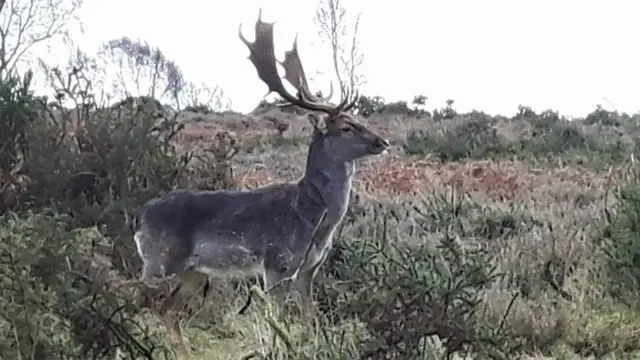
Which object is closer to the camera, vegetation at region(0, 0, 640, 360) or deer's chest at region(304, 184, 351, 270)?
vegetation at region(0, 0, 640, 360)

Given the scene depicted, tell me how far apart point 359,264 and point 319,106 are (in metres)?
2.48

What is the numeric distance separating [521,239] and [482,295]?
8.53ft

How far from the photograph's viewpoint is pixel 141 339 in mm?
5855

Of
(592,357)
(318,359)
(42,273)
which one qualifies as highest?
(42,273)

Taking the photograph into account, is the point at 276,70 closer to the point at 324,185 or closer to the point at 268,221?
the point at 324,185

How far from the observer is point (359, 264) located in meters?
6.28

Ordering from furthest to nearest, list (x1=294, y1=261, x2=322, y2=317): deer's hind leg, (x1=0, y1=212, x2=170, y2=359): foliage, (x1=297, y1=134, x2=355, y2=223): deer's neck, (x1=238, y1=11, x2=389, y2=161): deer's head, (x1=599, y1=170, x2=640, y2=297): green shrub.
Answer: (x1=238, y1=11, x2=389, y2=161): deer's head
(x1=297, y1=134, x2=355, y2=223): deer's neck
(x1=599, y1=170, x2=640, y2=297): green shrub
(x1=294, y1=261, x2=322, y2=317): deer's hind leg
(x1=0, y1=212, x2=170, y2=359): foliage

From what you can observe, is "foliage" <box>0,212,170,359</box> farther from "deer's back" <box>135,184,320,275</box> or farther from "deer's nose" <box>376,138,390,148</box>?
"deer's nose" <box>376,138,390,148</box>

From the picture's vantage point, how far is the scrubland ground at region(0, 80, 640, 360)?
5523 millimetres

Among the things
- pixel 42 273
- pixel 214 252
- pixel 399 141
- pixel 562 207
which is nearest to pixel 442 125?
pixel 399 141

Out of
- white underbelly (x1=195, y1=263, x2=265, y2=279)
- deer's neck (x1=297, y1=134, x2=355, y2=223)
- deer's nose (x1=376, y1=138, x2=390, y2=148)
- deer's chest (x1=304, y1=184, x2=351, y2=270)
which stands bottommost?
white underbelly (x1=195, y1=263, x2=265, y2=279)

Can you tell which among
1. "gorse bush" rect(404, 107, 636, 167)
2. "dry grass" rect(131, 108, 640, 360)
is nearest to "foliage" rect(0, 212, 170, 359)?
"dry grass" rect(131, 108, 640, 360)

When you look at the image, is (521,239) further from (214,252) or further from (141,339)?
(141,339)

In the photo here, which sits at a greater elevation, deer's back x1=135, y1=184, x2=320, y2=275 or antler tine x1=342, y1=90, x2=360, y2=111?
antler tine x1=342, y1=90, x2=360, y2=111
